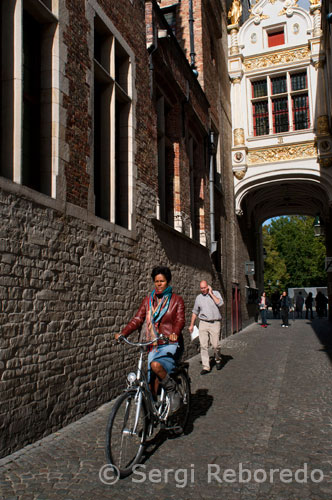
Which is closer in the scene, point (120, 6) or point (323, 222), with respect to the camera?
point (120, 6)

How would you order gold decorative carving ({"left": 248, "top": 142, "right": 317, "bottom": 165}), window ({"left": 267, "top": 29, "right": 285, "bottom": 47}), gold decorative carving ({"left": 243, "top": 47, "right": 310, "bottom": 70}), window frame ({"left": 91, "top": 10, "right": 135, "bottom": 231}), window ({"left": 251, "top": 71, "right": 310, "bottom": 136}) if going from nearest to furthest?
window frame ({"left": 91, "top": 10, "right": 135, "bottom": 231}) < gold decorative carving ({"left": 248, "top": 142, "right": 317, "bottom": 165}) < gold decorative carving ({"left": 243, "top": 47, "right": 310, "bottom": 70}) < window ({"left": 251, "top": 71, "right": 310, "bottom": 136}) < window ({"left": 267, "top": 29, "right": 285, "bottom": 47})

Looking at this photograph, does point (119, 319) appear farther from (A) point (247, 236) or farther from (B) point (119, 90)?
(A) point (247, 236)

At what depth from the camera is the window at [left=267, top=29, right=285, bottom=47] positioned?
21362mm

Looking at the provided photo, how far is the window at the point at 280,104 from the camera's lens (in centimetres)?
2061

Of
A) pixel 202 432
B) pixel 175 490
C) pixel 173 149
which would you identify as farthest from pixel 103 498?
pixel 173 149

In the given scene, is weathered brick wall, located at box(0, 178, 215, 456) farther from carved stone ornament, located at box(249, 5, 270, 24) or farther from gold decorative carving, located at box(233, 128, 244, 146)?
carved stone ornament, located at box(249, 5, 270, 24)

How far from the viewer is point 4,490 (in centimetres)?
342

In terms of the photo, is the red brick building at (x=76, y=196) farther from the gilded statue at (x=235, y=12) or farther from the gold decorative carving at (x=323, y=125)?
the gilded statue at (x=235, y=12)

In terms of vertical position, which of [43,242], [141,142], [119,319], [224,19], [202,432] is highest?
[224,19]

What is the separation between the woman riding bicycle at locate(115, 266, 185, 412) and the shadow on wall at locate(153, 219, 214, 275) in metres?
4.41

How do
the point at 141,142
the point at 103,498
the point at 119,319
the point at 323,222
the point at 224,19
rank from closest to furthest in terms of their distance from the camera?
the point at 103,498 < the point at 119,319 < the point at 141,142 < the point at 224,19 < the point at 323,222

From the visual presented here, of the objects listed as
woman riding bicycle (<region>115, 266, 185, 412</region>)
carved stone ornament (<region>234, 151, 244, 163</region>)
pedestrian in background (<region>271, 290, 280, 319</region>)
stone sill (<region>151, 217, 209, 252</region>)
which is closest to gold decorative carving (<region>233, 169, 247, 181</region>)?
carved stone ornament (<region>234, 151, 244, 163</region>)

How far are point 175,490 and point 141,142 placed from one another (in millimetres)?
6389

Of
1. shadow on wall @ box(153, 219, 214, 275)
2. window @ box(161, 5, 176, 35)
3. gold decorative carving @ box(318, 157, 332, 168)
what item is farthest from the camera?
gold decorative carving @ box(318, 157, 332, 168)
